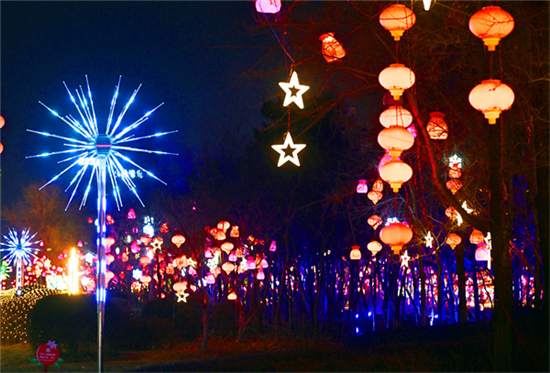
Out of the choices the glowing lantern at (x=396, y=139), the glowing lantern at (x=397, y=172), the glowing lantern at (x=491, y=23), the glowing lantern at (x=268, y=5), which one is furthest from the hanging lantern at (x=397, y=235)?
the glowing lantern at (x=268, y=5)

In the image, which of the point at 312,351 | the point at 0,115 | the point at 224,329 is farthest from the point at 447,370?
the point at 224,329

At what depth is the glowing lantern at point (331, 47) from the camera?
10.7 m

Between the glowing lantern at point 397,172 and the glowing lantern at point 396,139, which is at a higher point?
the glowing lantern at point 396,139

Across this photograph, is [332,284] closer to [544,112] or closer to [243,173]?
[243,173]

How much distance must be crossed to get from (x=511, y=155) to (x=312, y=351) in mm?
5983

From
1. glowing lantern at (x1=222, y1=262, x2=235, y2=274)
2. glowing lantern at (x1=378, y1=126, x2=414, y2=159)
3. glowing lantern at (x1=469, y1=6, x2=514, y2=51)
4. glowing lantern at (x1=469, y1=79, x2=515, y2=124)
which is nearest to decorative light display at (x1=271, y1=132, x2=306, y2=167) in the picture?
glowing lantern at (x1=378, y1=126, x2=414, y2=159)

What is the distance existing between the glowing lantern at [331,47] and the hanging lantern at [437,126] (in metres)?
2.32

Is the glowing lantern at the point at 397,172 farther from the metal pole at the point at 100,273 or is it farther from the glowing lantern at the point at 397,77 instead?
the metal pole at the point at 100,273

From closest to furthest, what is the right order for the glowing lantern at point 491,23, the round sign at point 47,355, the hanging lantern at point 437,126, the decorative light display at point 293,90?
the glowing lantern at point 491,23
the decorative light display at point 293,90
the hanging lantern at point 437,126
the round sign at point 47,355

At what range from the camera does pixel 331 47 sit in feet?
35.3

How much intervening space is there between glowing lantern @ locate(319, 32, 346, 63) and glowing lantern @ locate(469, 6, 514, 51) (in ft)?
9.69

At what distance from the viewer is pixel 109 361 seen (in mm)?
21578

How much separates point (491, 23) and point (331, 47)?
10.5ft

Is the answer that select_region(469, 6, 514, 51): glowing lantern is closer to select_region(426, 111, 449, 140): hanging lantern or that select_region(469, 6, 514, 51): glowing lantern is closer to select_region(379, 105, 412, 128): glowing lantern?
select_region(379, 105, 412, 128): glowing lantern
